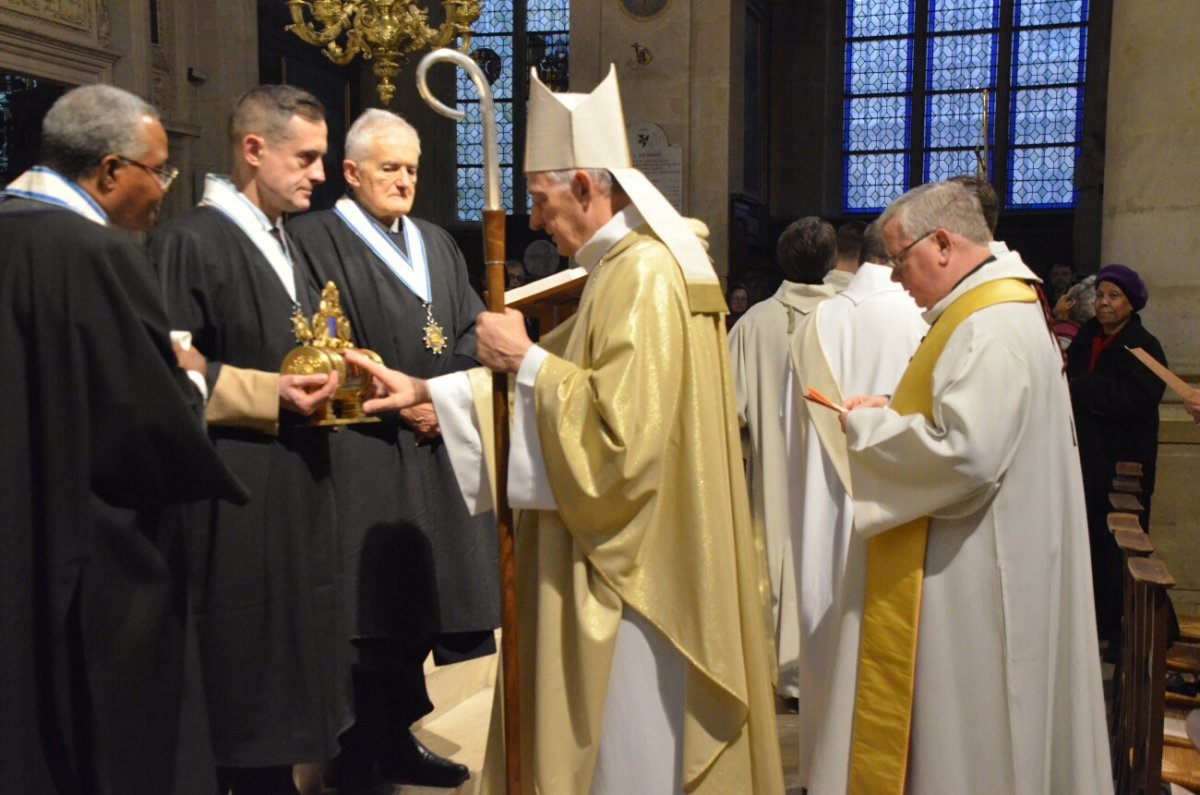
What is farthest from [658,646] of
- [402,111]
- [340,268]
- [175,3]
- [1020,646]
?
[402,111]

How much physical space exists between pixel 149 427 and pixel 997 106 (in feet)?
45.8

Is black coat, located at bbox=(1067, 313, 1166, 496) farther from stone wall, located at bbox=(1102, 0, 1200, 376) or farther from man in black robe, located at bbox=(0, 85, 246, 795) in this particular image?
man in black robe, located at bbox=(0, 85, 246, 795)

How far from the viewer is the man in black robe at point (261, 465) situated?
116 inches

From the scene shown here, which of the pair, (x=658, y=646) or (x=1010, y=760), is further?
(x=1010, y=760)

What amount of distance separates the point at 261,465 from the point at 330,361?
0.34 m

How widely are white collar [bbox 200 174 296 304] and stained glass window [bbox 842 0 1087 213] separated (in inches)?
486

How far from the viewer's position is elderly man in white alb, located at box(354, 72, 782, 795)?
2393mm

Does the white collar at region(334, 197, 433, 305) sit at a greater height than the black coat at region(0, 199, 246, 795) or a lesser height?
greater

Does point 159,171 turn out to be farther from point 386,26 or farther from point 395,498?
point 386,26

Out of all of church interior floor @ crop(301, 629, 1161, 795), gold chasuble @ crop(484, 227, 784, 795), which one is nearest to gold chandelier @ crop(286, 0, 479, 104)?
church interior floor @ crop(301, 629, 1161, 795)

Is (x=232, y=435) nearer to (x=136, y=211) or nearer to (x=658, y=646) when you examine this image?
(x=136, y=211)

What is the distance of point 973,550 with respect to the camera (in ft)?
9.30

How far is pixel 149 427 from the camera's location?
2.39m

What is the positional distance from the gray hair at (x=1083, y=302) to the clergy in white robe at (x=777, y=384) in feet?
7.61
